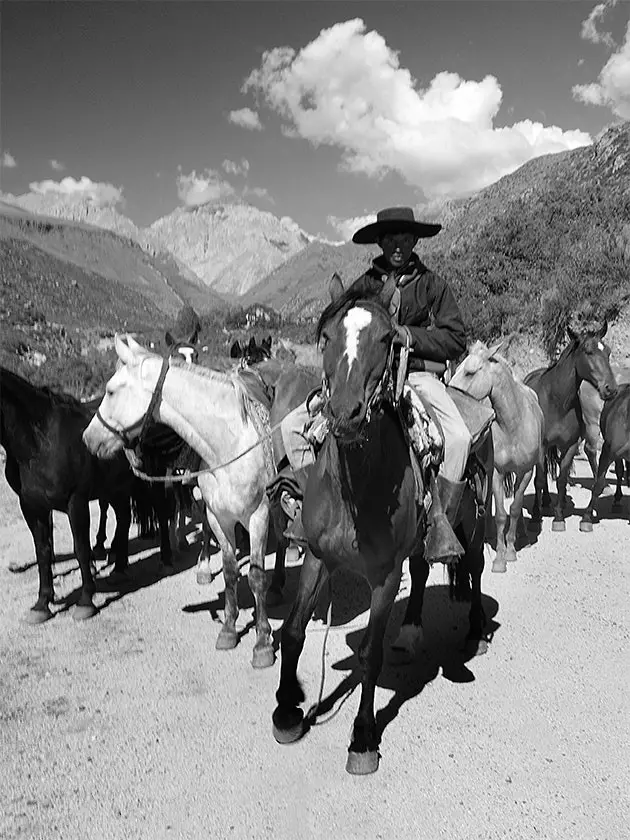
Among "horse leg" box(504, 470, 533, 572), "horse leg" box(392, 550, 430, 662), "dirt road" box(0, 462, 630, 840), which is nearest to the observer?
"dirt road" box(0, 462, 630, 840)

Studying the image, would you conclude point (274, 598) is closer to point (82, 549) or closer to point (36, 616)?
point (82, 549)

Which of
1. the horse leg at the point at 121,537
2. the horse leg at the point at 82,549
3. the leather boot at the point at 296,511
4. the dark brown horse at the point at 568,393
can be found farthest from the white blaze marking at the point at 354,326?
the dark brown horse at the point at 568,393

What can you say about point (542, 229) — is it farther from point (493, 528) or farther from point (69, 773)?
point (69, 773)

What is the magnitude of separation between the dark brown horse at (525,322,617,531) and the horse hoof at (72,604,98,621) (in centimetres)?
652

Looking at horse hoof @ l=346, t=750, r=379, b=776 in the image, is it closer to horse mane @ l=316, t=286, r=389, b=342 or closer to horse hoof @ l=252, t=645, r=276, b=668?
horse hoof @ l=252, t=645, r=276, b=668

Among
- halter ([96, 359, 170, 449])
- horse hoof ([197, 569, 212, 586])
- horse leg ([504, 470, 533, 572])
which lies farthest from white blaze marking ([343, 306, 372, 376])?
horse leg ([504, 470, 533, 572])

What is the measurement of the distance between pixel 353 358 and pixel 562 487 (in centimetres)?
735

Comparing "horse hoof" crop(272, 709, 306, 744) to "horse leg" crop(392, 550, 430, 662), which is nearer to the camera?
"horse hoof" crop(272, 709, 306, 744)

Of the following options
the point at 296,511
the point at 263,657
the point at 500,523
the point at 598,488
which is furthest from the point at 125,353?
the point at 598,488

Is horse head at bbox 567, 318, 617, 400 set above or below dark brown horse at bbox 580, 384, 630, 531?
above

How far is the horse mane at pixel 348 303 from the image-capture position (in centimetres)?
288

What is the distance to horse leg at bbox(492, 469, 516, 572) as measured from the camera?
22.9ft

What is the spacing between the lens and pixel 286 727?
3.68 m

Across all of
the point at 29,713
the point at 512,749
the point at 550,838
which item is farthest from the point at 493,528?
the point at 29,713
